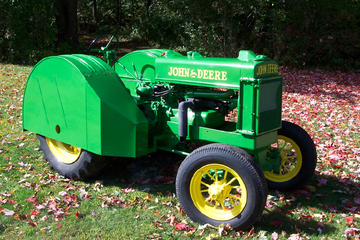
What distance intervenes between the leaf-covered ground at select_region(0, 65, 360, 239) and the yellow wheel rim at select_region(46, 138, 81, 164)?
23 centimetres

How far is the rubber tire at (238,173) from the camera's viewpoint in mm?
3488

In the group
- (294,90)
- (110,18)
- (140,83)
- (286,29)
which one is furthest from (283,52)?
(110,18)

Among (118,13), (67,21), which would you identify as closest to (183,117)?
(67,21)

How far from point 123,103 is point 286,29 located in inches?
A: 428

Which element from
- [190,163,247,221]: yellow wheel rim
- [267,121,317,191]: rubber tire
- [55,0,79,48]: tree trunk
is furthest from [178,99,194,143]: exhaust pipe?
[55,0,79,48]: tree trunk

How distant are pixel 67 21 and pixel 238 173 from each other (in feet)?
42.0

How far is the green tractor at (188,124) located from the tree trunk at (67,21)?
34.3 feet

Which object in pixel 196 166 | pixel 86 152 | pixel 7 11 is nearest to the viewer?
pixel 196 166

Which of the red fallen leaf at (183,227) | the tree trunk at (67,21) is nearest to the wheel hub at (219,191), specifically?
the red fallen leaf at (183,227)

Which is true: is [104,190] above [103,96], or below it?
below

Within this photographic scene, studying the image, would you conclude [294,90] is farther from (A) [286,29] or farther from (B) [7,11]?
(B) [7,11]

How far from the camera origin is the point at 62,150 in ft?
16.4

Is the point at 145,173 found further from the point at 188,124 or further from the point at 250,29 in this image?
the point at 250,29

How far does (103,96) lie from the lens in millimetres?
4164
